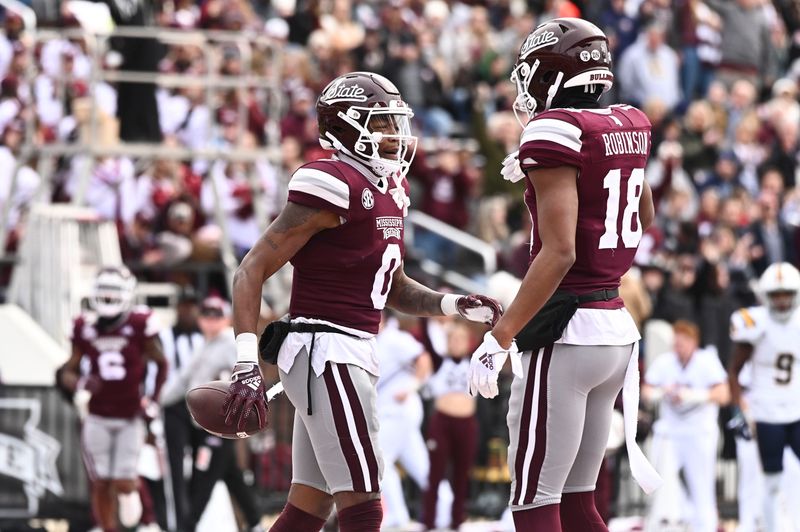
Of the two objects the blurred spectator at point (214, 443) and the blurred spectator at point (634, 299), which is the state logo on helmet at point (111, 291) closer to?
the blurred spectator at point (214, 443)

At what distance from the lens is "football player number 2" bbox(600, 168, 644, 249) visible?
5812 millimetres

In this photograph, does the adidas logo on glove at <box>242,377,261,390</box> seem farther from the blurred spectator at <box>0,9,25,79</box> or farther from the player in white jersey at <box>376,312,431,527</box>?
the blurred spectator at <box>0,9,25,79</box>

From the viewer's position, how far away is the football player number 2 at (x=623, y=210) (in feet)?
19.1

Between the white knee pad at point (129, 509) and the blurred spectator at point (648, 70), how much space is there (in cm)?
898

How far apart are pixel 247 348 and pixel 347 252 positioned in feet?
1.79

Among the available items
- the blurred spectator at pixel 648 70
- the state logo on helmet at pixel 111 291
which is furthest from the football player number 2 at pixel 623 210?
the blurred spectator at pixel 648 70

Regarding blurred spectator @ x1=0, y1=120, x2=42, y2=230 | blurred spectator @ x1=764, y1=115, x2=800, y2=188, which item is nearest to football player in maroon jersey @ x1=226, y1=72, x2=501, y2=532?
blurred spectator @ x1=0, y1=120, x2=42, y2=230

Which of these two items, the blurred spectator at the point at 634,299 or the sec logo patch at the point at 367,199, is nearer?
the sec logo patch at the point at 367,199

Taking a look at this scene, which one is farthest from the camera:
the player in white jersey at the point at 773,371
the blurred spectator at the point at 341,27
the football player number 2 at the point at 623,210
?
the blurred spectator at the point at 341,27

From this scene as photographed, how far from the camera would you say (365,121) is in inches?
246

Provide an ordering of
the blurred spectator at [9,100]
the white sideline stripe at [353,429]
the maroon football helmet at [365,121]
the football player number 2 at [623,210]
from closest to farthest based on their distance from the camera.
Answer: the football player number 2 at [623,210], the white sideline stripe at [353,429], the maroon football helmet at [365,121], the blurred spectator at [9,100]

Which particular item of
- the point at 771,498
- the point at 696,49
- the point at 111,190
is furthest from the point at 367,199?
the point at 696,49

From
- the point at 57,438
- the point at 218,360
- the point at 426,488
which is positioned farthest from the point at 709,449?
the point at 57,438

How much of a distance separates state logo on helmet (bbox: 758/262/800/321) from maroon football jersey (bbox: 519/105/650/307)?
4797 mm
